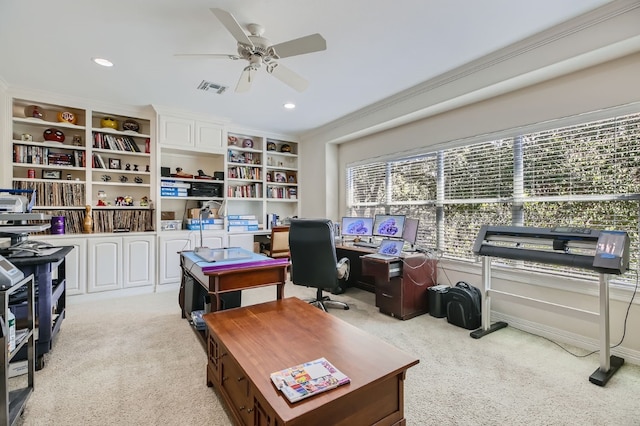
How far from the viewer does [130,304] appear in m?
3.61

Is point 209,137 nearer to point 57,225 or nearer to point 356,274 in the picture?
point 57,225

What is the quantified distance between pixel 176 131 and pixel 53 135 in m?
1.43

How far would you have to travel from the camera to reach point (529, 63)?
249cm

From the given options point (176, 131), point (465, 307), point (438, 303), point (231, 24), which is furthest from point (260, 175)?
point (465, 307)

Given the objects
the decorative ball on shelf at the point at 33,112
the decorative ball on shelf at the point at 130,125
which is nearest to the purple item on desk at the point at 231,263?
the decorative ball on shelf at the point at 130,125

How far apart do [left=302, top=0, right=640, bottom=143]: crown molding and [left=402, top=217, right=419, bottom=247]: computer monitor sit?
4.32ft

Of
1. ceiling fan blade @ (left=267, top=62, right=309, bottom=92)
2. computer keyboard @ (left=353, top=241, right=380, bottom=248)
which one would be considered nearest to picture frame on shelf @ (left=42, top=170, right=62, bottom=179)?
ceiling fan blade @ (left=267, top=62, right=309, bottom=92)

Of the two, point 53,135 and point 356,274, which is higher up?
point 53,135

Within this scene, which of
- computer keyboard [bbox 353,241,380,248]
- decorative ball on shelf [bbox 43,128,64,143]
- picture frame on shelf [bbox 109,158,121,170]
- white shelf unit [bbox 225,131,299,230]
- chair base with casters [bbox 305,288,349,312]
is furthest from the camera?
white shelf unit [bbox 225,131,299,230]

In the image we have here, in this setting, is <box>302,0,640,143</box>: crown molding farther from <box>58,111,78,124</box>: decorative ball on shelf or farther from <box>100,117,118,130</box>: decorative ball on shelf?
<box>58,111,78,124</box>: decorative ball on shelf

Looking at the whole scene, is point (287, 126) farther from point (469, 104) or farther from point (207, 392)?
point (207, 392)

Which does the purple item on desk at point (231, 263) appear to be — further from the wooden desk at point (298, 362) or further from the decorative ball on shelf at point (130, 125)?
the decorative ball on shelf at point (130, 125)

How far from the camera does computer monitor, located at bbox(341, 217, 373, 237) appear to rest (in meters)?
4.06

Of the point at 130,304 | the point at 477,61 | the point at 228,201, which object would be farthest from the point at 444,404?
the point at 228,201
